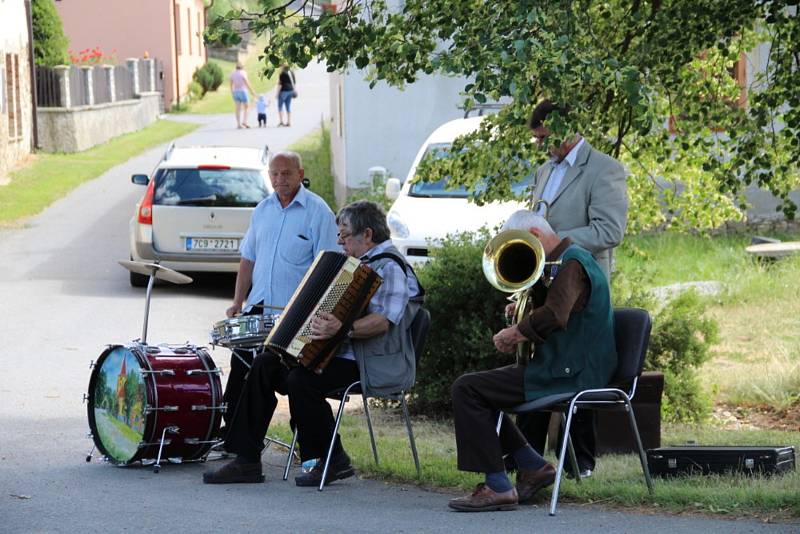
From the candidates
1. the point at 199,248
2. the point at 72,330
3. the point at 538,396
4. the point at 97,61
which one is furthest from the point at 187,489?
the point at 97,61

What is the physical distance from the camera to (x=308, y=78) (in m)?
62.2

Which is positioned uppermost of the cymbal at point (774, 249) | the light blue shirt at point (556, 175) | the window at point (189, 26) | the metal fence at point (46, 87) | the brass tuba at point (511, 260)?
the window at point (189, 26)

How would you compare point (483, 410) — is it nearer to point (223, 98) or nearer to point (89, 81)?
point (89, 81)

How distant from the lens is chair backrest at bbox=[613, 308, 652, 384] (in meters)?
6.61

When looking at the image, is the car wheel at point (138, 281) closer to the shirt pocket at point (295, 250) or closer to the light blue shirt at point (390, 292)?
the shirt pocket at point (295, 250)

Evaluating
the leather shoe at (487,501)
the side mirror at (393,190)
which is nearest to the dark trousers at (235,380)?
the leather shoe at (487,501)

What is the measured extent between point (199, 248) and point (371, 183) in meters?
4.74

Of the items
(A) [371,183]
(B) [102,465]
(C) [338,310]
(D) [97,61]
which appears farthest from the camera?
(D) [97,61]

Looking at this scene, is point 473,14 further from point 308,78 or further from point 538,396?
point 308,78

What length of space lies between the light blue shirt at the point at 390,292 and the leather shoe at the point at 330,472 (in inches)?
22.4

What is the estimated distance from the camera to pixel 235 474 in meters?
7.33

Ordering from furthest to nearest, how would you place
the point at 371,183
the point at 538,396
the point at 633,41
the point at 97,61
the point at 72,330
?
the point at 97,61
the point at 371,183
the point at 72,330
the point at 633,41
the point at 538,396

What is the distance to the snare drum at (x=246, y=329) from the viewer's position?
291 inches

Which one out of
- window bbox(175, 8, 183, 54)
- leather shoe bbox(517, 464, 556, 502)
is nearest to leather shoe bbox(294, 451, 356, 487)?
leather shoe bbox(517, 464, 556, 502)
